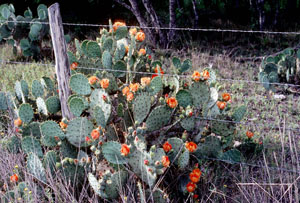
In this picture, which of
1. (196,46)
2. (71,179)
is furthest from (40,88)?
(196,46)

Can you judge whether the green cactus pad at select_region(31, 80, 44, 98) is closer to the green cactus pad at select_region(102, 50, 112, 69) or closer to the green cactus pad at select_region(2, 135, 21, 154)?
the green cactus pad at select_region(2, 135, 21, 154)

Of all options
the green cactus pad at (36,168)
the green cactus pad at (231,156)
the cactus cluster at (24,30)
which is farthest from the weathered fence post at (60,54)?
the cactus cluster at (24,30)

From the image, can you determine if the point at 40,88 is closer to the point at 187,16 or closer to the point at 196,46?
the point at 196,46

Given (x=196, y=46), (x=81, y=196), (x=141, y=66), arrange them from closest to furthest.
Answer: (x=81, y=196) → (x=141, y=66) → (x=196, y=46)

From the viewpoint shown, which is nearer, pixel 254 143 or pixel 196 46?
pixel 254 143

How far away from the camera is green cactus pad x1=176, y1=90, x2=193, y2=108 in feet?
7.84

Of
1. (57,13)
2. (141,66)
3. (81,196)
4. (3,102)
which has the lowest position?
(81,196)

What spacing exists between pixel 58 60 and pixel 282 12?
6003 mm

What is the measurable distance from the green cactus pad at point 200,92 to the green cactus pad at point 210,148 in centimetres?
26

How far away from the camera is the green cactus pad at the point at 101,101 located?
231 centimetres

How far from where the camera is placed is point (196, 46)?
5.99m

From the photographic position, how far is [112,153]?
6.97 feet

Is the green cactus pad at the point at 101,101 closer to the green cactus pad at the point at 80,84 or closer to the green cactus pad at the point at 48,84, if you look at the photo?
the green cactus pad at the point at 80,84

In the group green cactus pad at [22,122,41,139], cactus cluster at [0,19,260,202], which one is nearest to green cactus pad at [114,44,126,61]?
cactus cluster at [0,19,260,202]
